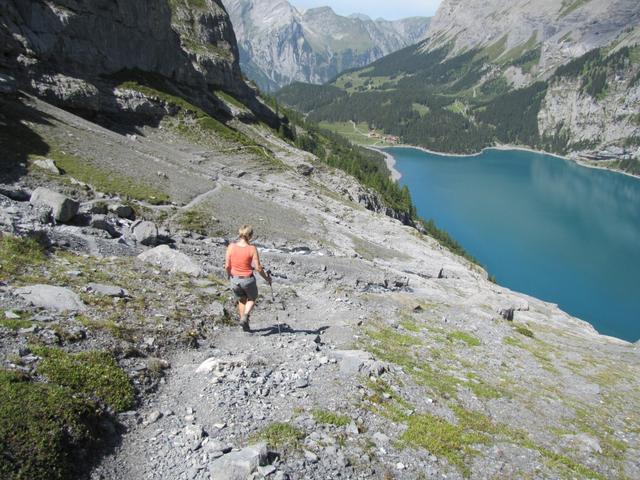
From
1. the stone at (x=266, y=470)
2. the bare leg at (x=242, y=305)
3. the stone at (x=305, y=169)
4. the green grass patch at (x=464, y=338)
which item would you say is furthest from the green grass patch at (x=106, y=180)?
the stone at (x=305, y=169)

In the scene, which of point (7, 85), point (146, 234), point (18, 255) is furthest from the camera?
point (7, 85)

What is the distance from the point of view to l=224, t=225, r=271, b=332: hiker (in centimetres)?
1443

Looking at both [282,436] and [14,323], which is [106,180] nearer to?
[14,323]

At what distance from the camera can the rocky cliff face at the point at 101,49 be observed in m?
48.6

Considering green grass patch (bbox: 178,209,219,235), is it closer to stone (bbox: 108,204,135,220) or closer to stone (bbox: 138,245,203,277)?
stone (bbox: 108,204,135,220)

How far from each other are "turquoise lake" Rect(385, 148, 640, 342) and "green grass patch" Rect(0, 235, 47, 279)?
9658 centimetres

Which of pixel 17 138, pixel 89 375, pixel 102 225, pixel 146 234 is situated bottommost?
pixel 146 234

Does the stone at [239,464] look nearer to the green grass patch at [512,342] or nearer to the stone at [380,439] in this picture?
the stone at [380,439]

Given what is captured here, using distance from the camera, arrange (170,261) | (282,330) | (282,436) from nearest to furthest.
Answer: (282,436) < (282,330) < (170,261)

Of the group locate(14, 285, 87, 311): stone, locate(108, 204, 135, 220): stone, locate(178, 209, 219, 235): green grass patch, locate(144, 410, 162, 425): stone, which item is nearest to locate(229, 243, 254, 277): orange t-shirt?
locate(14, 285, 87, 311): stone

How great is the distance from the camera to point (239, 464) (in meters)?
8.95

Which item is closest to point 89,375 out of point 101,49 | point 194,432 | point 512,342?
point 194,432

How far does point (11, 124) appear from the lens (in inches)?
1374

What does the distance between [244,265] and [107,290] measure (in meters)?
4.81
